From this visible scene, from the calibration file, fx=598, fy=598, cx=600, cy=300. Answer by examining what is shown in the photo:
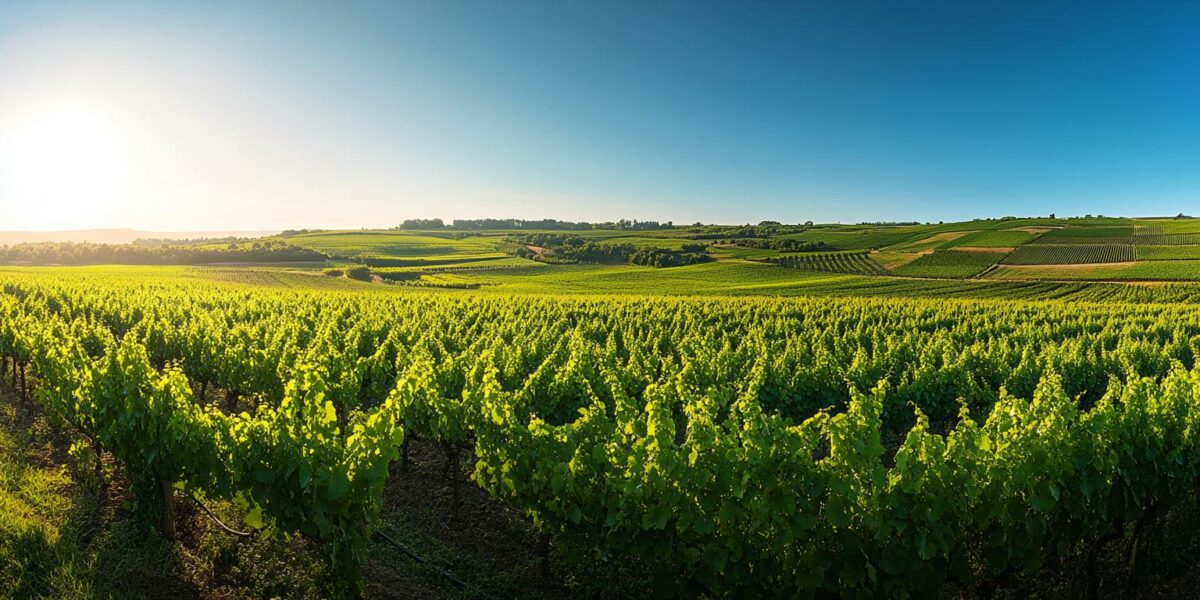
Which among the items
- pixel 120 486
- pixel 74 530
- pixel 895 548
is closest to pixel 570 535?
pixel 895 548

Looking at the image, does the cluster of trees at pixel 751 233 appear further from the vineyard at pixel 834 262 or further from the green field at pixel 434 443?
the green field at pixel 434 443

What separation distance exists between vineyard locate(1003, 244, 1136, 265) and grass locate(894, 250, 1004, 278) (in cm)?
293

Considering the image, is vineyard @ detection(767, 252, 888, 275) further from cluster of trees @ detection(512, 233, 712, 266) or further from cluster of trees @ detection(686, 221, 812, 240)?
cluster of trees @ detection(686, 221, 812, 240)

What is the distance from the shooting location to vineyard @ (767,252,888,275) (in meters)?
87.4

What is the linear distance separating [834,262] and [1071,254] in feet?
104

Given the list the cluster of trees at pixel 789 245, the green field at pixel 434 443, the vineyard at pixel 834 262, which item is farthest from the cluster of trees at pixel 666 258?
the green field at pixel 434 443

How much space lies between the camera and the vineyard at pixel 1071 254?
8025cm

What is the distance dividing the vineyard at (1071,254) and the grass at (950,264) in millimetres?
2933

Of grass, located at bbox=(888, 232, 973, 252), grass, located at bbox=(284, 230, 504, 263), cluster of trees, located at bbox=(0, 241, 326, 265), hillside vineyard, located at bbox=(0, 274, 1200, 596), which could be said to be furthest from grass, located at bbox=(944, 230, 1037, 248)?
cluster of trees, located at bbox=(0, 241, 326, 265)

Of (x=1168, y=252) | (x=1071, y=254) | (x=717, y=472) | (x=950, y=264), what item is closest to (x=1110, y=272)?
(x=1071, y=254)

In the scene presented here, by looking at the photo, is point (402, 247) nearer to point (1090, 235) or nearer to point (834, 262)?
point (834, 262)

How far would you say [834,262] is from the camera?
3725 inches

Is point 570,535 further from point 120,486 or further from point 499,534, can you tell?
point 120,486

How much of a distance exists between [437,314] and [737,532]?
89.6 ft
